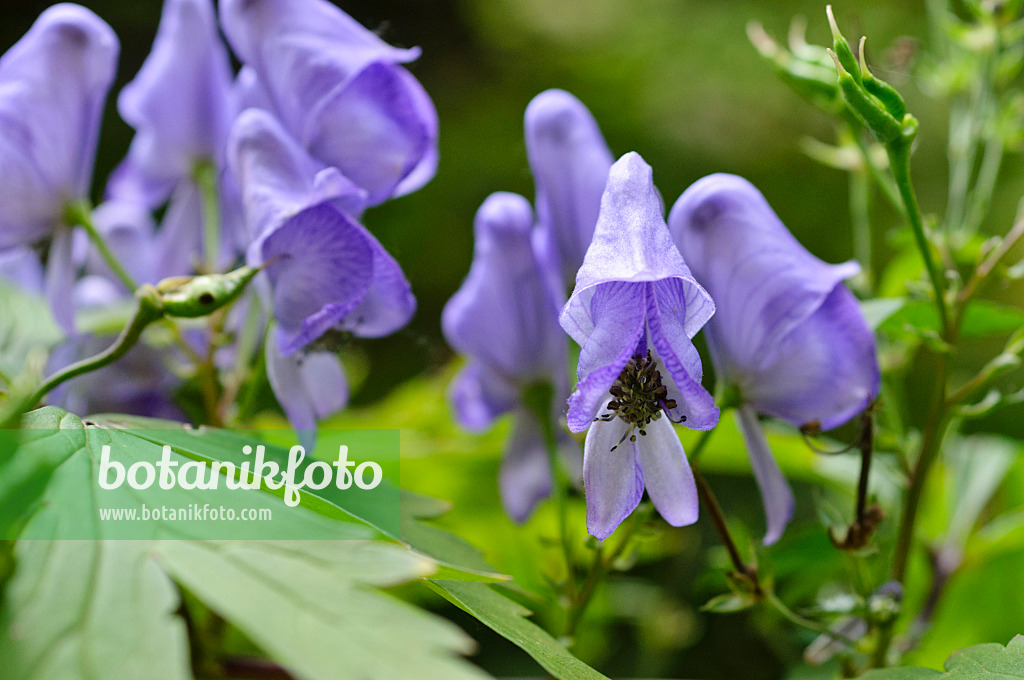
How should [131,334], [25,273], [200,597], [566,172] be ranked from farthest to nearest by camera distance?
[25,273] < [566,172] < [131,334] < [200,597]

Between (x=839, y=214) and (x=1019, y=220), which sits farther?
(x=839, y=214)

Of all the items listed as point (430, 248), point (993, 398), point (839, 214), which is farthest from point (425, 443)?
point (839, 214)

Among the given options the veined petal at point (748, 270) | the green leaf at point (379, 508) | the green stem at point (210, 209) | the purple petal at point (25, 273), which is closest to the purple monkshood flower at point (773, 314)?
the veined petal at point (748, 270)

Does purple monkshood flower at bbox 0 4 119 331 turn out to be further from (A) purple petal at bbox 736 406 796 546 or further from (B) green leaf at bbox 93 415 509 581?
(A) purple petal at bbox 736 406 796 546

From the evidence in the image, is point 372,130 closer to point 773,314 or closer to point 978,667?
point 773,314

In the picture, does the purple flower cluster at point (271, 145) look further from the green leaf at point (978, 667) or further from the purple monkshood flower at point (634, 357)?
the green leaf at point (978, 667)

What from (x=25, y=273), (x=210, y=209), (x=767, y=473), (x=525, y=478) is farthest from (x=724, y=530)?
(x=25, y=273)

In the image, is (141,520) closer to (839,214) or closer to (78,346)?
(78,346)
